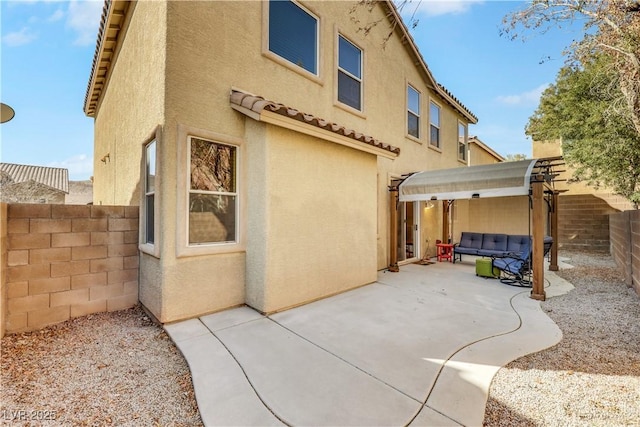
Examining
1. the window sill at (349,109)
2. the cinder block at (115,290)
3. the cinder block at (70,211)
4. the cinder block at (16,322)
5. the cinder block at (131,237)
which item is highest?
the window sill at (349,109)

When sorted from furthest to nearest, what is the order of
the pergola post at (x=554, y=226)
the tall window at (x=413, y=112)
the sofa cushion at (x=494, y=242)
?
the tall window at (x=413, y=112), the sofa cushion at (x=494, y=242), the pergola post at (x=554, y=226)

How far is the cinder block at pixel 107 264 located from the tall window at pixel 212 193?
177 cm

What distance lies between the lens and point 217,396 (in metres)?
3.05

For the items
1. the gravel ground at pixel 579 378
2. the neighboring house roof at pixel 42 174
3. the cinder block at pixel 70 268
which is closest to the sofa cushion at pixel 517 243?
the gravel ground at pixel 579 378

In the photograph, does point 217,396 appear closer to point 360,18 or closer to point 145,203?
point 145,203

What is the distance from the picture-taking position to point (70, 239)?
16.7 ft

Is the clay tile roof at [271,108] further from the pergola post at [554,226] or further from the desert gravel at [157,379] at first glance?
the pergola post at [554,226]

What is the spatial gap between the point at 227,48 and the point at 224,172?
8.46 ft

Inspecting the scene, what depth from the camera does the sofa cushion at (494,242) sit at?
11171mm

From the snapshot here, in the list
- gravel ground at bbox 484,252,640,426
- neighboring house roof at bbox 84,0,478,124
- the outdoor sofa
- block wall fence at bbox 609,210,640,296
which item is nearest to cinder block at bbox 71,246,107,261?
neighboring house roof at bbox 84,0,478,124

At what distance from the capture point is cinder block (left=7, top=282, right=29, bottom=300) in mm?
4570

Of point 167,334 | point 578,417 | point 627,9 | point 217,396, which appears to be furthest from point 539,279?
point 167,334

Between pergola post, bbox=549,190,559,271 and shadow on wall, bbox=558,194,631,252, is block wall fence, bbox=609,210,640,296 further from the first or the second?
shadow on wall, bbox=558,194,631,252

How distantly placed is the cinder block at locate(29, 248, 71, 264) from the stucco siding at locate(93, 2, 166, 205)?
67.4 inches
